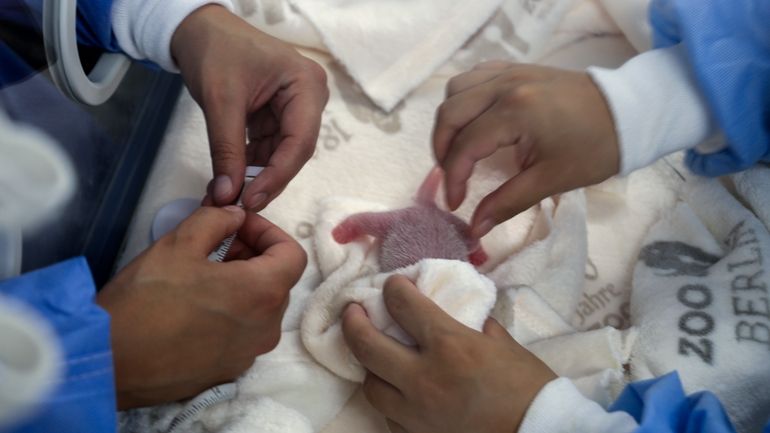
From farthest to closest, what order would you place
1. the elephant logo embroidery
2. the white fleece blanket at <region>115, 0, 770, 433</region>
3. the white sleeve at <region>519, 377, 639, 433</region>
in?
the elephant logo embroidery
the white fleece blanket at <region>115, 0, 770, 433</region>
the white sleeve at <region>519, 377, 639, 433</region>

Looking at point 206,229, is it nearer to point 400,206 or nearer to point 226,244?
point 226,244

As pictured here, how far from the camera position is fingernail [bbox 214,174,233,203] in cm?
63

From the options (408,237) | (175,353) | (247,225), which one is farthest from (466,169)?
(175,353)

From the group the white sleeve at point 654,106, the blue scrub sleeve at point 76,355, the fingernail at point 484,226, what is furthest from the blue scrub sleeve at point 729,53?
the blue scrub sleeve at point 76,355

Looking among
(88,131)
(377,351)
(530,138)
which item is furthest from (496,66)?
(88,131)

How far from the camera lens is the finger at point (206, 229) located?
1.83ft

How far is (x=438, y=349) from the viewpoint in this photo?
60cm

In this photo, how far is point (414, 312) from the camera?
0.61 meters

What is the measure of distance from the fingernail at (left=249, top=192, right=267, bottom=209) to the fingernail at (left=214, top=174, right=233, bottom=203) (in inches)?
0.7

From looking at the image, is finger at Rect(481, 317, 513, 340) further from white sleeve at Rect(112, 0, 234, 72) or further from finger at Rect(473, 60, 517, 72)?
white sleeve at Rect(112, 0, 234, 72)

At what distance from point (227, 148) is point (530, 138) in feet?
0.94

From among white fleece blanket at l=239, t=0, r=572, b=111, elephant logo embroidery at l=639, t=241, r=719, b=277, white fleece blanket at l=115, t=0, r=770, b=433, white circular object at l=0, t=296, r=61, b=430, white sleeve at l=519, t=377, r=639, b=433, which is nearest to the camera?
white circular object at l=0, t=296, r=61, b=430

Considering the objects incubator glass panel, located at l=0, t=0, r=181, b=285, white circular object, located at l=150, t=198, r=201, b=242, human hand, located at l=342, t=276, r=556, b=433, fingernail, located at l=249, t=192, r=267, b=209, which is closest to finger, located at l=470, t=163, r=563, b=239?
human hand, located at l=342, t=276, r=556, b=433

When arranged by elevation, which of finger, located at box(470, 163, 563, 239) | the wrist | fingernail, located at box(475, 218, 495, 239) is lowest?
fingernail, located at box(475, 218, 495, 239)
